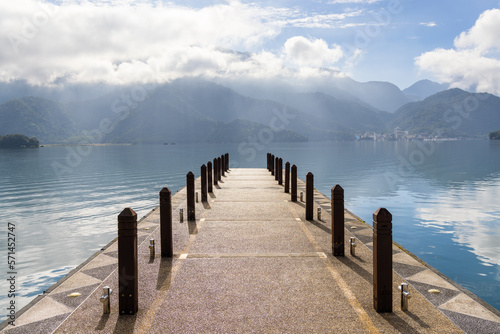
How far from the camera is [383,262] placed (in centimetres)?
621

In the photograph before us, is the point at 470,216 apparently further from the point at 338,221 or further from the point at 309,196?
the point at 338,221

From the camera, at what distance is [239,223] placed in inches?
512

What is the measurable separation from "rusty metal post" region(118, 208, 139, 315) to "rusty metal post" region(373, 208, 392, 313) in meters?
3.78

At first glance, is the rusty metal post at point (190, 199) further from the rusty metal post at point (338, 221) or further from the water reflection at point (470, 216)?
the water reflection at point (470, 216)

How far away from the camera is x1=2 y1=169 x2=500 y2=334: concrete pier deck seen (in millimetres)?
5824

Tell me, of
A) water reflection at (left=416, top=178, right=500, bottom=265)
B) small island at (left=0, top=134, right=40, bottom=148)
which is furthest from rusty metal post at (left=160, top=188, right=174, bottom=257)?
small island at (left=0, top=134, right=40, bottom=148)

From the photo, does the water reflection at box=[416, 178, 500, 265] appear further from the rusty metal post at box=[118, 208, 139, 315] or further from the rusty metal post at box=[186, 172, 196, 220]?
the rusty metal post at box=[118, 208, 139, 315]

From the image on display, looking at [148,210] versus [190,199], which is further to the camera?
[148,210]

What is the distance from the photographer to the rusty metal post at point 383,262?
6.15m

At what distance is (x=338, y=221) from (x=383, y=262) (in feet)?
9.52

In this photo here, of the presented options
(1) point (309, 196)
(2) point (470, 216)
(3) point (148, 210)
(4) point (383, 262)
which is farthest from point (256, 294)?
(2) point (470, 216)

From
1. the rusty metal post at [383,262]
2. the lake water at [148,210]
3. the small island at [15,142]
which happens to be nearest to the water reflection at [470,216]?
the lake water at [148,210]

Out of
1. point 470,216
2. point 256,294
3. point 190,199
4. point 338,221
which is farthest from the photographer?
point 470,216

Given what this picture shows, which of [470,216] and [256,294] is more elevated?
[256,294]
